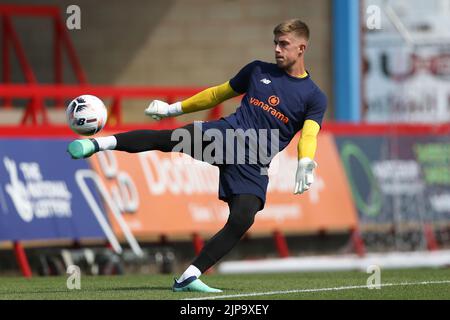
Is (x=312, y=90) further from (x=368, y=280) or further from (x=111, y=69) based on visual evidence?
(x=111, y=69)

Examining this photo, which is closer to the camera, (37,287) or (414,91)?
(37,287)

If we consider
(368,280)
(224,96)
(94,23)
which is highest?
(94,23)

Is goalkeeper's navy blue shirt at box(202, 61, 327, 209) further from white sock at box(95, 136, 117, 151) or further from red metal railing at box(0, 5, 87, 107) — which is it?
red metal railing at box(0, 5, 87, 107)

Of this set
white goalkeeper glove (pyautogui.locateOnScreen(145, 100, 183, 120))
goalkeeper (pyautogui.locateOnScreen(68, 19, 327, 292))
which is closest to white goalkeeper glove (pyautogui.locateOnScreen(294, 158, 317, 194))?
goalkeeper (pyautogui.locateOnScreen(68, 19, 327, 292))

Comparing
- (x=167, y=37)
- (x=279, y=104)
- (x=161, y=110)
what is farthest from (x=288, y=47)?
(x=167, y=37)

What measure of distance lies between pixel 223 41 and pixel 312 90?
13607 millimetres

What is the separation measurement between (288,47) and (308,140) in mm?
757

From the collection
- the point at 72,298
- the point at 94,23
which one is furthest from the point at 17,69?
the point at 72,298

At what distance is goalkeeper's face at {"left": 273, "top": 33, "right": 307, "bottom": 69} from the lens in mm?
11523

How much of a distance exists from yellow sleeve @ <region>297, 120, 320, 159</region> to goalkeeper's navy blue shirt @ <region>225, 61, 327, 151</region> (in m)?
0.07

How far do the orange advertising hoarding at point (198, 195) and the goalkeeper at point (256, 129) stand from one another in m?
6.47

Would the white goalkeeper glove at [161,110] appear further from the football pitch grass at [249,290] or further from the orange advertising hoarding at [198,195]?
the orange advertising hoarding at [198,195]

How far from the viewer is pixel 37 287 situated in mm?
12797
